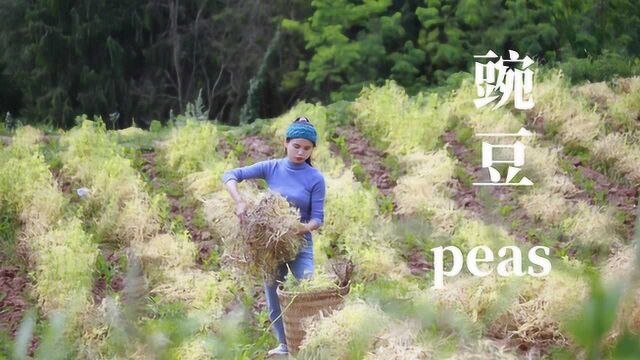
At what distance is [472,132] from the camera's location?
902 cm

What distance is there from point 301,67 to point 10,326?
34.5ft

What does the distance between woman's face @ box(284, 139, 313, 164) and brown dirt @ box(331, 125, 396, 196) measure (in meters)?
3.41

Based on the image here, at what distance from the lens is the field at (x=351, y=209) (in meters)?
4.87

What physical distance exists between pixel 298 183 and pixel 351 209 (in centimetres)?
251

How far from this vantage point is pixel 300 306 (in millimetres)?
4383

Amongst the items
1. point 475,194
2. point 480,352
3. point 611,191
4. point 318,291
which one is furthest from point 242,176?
point 611,191

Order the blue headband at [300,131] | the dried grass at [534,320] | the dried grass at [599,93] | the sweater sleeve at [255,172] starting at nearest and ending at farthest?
1. the blue headband at [300,131]
2. the sweater sleeve at [255,172]
3. the dried grass at [534,320]
4. the dried grass at [599,93]

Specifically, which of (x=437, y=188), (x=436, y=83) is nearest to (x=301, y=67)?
(x=436, y=83)

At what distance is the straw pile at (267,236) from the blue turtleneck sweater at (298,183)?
0.26 ft

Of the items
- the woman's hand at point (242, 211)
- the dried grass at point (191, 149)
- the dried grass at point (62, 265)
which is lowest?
the dried grass at point (191, 149)

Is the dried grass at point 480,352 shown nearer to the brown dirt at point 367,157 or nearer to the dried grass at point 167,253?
the dried grass at point 167,253

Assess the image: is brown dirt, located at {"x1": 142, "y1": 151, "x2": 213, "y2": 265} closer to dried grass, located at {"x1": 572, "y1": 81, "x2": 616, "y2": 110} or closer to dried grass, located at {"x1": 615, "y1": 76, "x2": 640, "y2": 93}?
dried grass, located at {"x1": 572, "y1": 81, "x2": 616, "y2": 110}

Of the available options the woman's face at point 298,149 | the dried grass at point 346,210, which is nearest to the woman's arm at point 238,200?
the woman's face at point 298,149

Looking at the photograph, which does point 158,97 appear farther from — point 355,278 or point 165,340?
point 165,340
